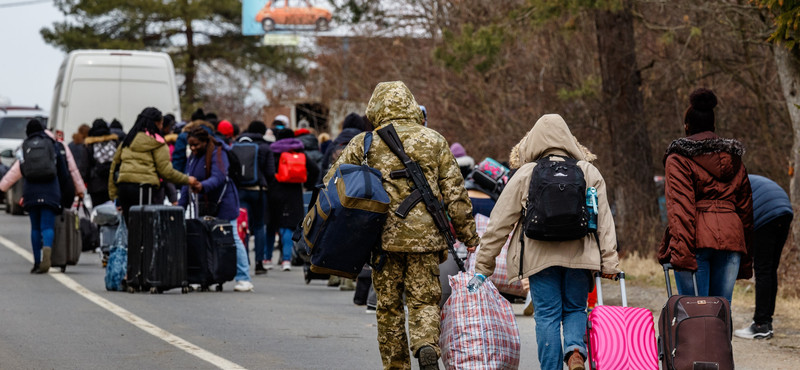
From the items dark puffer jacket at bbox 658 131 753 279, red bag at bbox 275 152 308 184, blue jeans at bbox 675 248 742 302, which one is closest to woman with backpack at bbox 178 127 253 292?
red bag at bbox 275 152 308 184

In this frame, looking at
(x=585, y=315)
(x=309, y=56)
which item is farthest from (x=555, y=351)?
(x=309, y=56)

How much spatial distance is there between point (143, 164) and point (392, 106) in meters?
6.85

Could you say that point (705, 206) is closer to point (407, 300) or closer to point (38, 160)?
point (407, 300)

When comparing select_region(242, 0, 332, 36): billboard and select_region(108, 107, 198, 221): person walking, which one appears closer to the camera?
select_region(108, 107, 198, 221): person walking

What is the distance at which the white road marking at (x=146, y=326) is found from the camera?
9.57 metres

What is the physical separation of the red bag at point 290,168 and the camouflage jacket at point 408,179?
369 inches

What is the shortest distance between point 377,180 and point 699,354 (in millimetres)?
2021

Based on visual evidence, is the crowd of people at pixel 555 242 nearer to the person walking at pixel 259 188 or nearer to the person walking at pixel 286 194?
the person walking at pixel 259 188

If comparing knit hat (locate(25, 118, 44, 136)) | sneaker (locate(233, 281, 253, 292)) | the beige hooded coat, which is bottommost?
sneaker (locate(233, 281, 253, 292))

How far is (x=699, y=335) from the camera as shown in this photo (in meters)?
7.69

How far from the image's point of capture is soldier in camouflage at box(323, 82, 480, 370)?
7812 mm

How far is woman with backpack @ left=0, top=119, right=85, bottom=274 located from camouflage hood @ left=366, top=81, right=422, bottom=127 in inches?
338

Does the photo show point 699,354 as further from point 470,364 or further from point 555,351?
point 470,364

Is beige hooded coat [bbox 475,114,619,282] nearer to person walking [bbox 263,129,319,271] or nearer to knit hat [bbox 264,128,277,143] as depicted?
person walking [bbox 263,129,319,271]
